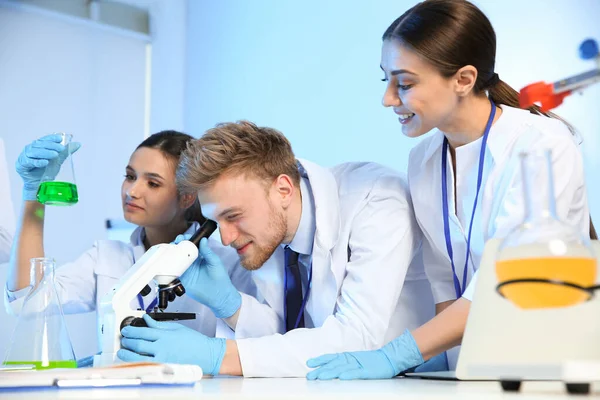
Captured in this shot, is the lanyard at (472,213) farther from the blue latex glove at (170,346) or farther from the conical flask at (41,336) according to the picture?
the conical flask at (41,336)

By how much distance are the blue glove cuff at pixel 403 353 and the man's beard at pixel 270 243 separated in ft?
2.04

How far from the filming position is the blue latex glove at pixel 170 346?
179 centimetres

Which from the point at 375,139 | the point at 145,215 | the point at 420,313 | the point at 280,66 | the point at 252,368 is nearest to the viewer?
the point at 252,368

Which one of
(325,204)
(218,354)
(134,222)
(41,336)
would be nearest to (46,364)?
(41,336)

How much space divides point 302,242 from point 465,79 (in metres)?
0.72

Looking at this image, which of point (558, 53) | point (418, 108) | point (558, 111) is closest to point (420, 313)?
point (418, 108)

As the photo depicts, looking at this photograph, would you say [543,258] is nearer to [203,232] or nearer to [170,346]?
[170,346]

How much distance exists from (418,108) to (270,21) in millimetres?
2403

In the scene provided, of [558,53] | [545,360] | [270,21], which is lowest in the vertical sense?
[545,360]

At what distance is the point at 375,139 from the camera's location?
3.57 metres

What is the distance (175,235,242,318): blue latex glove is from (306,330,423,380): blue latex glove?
0.52 meters

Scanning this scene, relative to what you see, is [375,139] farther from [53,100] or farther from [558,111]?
[53,100]

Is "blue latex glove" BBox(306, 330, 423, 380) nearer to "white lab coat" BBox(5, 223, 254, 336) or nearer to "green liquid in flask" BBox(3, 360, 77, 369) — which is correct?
"green liquid in flask" BBox(3, 360, 77, 369)

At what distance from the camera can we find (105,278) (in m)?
2.82
